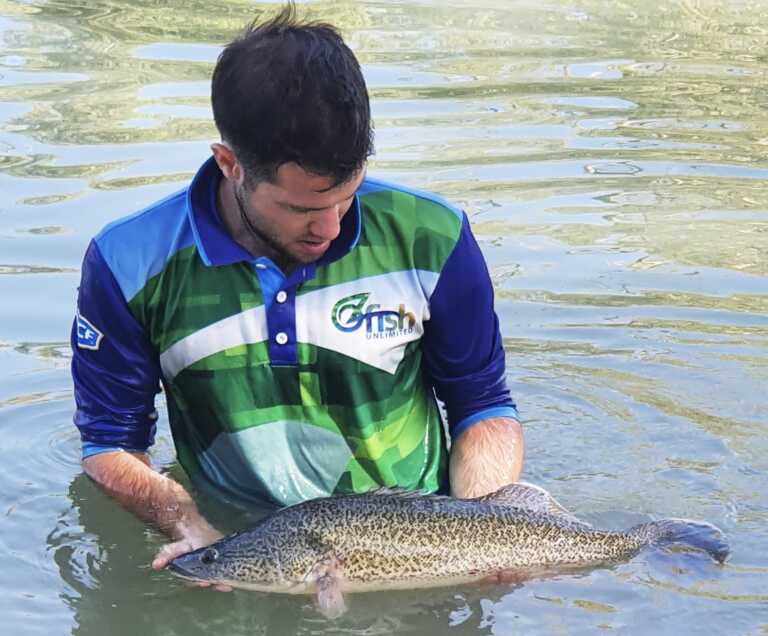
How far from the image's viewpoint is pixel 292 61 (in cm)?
472

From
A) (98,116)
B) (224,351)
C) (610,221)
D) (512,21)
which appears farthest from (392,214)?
(512,21)

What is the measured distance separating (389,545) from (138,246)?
1.39 m

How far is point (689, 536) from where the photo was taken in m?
5.90

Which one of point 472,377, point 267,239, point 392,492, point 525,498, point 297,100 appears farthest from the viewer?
point 472,377

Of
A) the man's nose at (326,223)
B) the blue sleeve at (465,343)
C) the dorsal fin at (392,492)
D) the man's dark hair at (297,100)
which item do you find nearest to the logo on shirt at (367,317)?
the blue sleeve at (465,343)

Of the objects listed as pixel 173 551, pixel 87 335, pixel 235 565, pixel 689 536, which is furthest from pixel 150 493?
pixel 689 536

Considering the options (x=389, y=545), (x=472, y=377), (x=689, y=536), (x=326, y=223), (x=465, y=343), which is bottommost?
(x=689, y=536)

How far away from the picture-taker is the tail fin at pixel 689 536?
5883 millimetres

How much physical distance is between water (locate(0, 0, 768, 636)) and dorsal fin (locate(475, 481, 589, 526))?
30cm

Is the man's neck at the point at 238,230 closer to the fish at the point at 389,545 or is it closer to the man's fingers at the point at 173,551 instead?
the fish at the point at 389,545

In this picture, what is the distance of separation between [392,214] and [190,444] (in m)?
1.26

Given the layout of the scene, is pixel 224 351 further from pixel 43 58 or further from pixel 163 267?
pixel 43 58

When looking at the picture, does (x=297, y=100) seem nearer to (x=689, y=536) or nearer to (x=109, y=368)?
(x=109, y=368)

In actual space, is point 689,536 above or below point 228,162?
below
